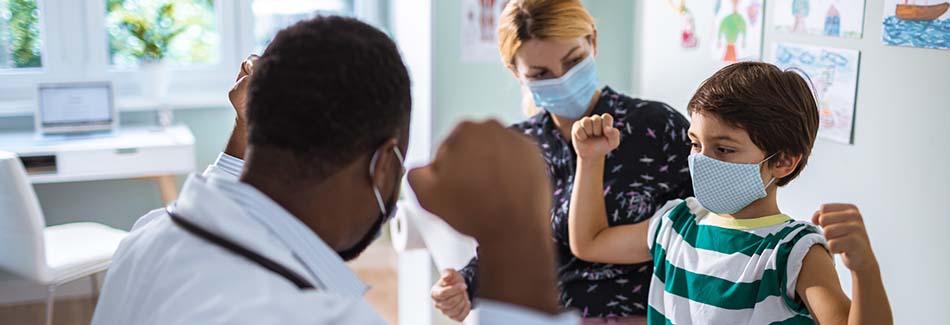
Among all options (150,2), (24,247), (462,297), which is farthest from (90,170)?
(462,297)

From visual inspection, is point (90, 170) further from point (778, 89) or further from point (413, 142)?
point (778, 89)

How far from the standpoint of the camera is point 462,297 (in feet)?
4.58

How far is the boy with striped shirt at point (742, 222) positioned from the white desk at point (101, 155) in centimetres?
243

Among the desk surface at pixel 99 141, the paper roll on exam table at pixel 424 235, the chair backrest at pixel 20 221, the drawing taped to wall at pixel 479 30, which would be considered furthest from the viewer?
the desk surface at pixel 99 141

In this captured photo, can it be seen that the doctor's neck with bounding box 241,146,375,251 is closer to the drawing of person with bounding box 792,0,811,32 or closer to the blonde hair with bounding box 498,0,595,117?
the blonde hair with bounding box 498,0,595,117

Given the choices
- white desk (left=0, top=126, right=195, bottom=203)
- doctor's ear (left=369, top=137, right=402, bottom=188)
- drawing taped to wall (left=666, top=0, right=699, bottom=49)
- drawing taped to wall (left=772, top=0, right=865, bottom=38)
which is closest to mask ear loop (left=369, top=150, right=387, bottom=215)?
doctor's ear (left=369, top=137, right=402, bottom=188)

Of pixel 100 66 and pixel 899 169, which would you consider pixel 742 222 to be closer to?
pixel 899 169

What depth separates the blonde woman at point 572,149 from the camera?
155cm

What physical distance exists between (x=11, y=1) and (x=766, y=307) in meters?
3.51

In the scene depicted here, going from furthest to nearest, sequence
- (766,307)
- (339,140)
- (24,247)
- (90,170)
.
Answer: (90,170) → (24,247) → (766,307) → (339,140)

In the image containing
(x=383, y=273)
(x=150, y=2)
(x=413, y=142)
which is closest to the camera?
(x=413, y=142)

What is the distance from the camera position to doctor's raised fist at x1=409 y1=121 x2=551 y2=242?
0.74m

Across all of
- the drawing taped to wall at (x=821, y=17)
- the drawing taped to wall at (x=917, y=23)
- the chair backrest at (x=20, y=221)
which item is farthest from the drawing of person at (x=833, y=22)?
the chair backrest at (x=20, y=221)

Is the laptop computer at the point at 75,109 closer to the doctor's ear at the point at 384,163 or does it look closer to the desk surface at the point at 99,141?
the desk surface at the point at 99,141
